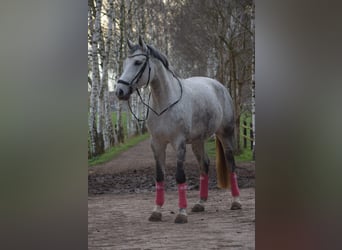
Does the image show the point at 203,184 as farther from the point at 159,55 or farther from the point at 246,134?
the point at 159,55

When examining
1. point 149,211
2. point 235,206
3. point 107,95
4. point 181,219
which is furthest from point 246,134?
point 107,95

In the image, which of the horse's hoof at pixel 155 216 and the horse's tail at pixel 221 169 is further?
the horse's tail at pixel 221 169

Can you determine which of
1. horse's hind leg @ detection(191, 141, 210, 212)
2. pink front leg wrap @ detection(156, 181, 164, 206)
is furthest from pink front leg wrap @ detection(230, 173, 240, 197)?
pink front leg wrap @ detection(156, 181, 164, 206)

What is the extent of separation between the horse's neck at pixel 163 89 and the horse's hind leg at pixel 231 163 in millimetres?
421

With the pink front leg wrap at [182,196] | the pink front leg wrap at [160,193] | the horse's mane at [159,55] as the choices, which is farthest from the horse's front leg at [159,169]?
the horse's mane at [159,55]

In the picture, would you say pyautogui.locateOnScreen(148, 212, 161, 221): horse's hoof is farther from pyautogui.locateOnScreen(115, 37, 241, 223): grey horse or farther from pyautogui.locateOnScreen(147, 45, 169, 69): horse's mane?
pyautogui.locateOnScreen(147, 45, 169, 69): horse's mane

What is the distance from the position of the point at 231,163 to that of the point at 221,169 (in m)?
0.07

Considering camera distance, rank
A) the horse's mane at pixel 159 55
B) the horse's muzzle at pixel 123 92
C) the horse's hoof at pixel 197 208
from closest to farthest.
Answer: the horse's muzzle at pixel 123 92 < the horse's mane at pixel 159 55 < the horse's hoof at pixel 197 208

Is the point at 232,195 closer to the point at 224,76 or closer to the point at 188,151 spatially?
the point at 188,151

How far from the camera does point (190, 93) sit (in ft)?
8.25

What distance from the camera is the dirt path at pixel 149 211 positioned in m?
2.25

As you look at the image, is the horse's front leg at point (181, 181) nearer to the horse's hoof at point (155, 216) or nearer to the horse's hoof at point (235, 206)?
the horse's hoof at point (155, 216)
